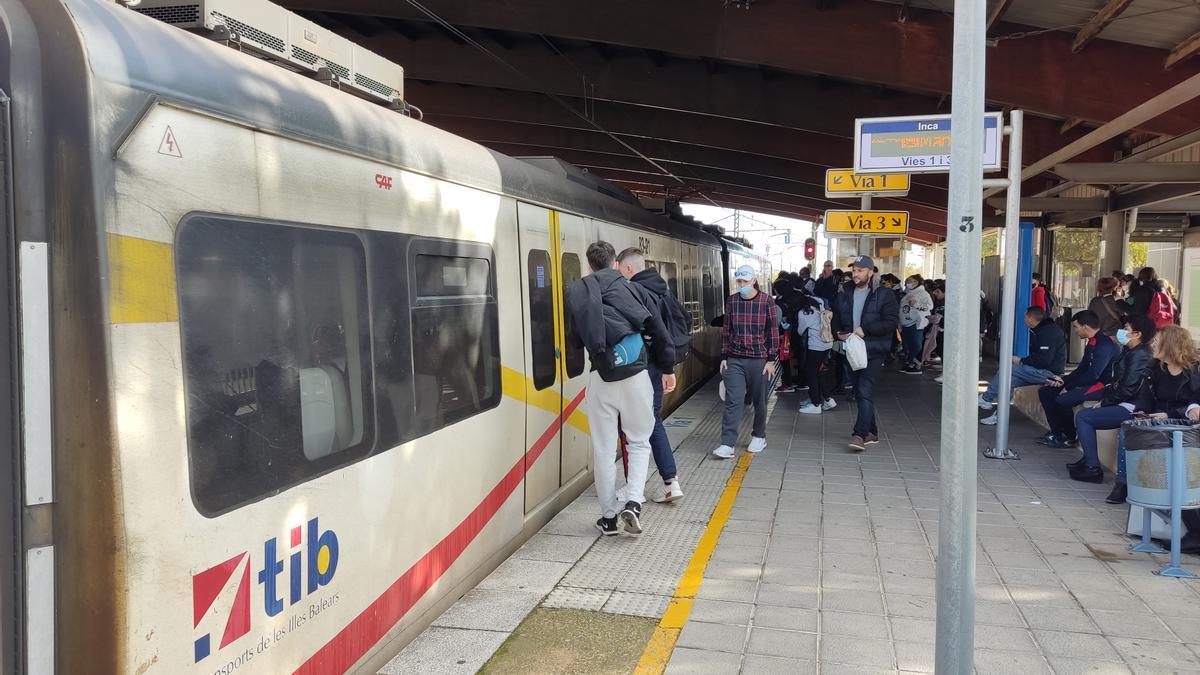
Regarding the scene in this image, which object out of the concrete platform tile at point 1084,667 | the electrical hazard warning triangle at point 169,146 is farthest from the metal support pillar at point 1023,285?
the electrical hazard warning triangle at point 169,146

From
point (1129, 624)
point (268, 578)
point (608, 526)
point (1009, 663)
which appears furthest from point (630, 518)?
point (268, 578)

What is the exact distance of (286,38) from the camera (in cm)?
335

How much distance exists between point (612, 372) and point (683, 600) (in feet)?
4.68

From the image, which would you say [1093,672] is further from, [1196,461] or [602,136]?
[602,136]

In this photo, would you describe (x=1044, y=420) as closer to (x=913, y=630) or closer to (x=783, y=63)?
(x=783, y=63)

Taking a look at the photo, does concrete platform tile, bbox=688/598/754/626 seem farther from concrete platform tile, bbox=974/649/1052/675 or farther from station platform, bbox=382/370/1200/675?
concrete platform tile, bbox=974/649/1052/675

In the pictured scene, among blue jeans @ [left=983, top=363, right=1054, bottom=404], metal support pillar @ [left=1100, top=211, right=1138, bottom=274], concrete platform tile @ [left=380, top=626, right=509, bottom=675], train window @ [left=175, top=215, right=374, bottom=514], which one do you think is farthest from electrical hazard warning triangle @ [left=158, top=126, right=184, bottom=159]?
metal support pillar @ [left=1100, top=211, right=1138, bottom=274]

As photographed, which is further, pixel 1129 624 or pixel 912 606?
pixel 912 606

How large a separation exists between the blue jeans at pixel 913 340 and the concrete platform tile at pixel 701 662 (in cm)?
1157

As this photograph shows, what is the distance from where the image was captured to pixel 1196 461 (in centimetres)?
474

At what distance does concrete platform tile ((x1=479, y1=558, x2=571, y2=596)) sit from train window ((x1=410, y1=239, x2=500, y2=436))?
3.09 ft

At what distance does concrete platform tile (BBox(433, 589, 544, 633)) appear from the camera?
4.00 metres

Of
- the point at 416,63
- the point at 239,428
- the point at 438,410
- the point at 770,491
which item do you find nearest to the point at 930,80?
the point at 770,491

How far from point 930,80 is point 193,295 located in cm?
1003
